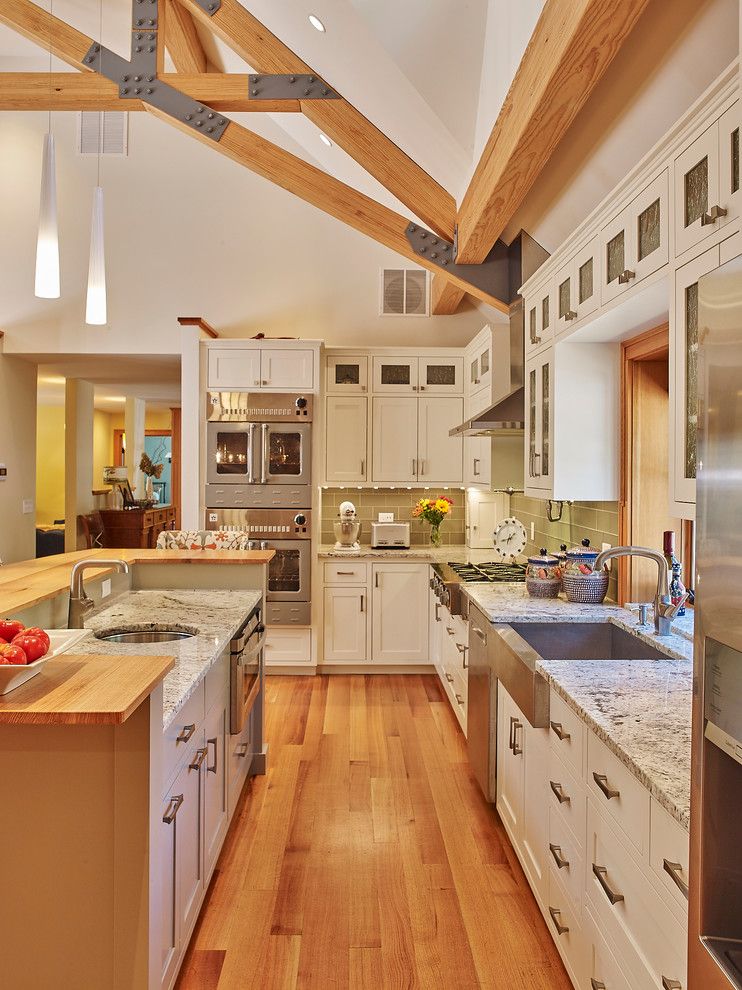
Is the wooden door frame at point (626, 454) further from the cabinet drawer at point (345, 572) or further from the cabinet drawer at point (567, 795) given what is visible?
the cabinet drawer at point (345, 572)

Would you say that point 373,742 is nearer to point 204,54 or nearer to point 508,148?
point 508,148

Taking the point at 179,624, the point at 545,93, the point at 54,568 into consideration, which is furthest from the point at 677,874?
the point at 54,568

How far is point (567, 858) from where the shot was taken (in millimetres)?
1961

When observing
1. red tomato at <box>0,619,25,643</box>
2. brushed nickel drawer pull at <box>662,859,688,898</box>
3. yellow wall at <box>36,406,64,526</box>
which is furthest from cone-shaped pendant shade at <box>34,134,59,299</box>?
yellow wall at <box>36,406,64,526</box>

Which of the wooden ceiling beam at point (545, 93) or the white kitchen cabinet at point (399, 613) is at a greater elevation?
the wooden ceiling beam at point (545, 93)

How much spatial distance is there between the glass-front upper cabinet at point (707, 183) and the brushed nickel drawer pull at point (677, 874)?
1362mm

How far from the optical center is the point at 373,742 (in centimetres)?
400

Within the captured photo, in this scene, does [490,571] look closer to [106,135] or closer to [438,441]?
[438,441]

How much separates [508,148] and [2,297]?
15.1ft

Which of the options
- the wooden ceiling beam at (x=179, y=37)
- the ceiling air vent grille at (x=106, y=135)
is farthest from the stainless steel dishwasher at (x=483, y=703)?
the ceiling air vent grille at (x=106, y=135)

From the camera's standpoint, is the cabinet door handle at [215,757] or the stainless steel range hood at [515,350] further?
the stainless steel range hood at [515,350]

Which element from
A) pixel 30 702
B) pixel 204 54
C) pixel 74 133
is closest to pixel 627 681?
pixel 30 702

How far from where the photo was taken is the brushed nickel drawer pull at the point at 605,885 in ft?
5.11

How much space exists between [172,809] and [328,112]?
119 inches
